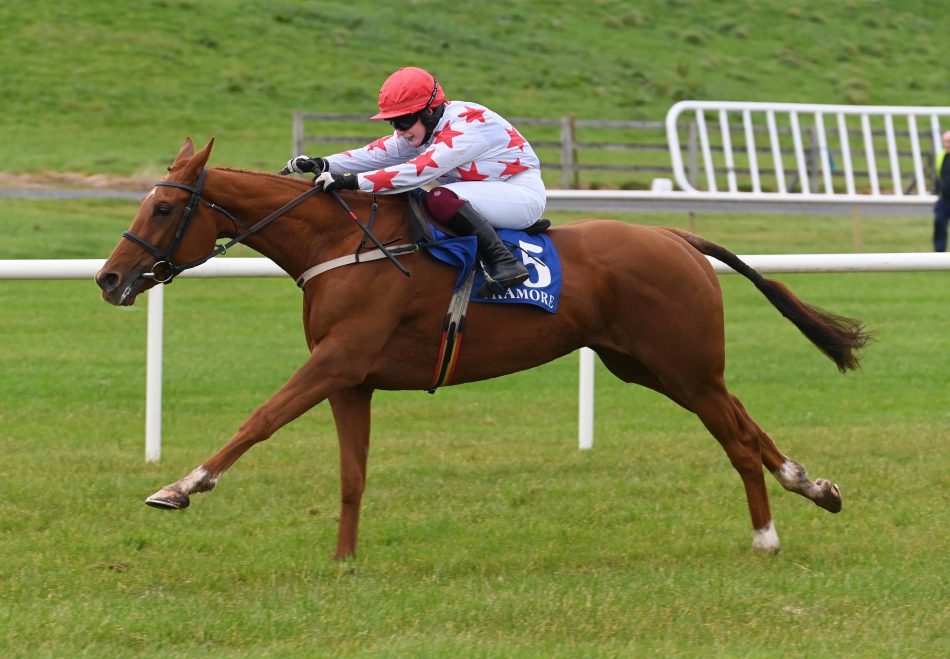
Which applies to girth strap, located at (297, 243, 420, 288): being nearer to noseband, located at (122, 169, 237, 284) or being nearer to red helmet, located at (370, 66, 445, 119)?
noseband, located at (122, 169, 237, 284)

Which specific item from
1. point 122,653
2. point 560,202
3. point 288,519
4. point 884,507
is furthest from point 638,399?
point 560,202

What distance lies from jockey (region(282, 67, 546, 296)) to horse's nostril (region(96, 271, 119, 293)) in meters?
0.84

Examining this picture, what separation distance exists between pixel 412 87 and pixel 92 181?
62.5 ft

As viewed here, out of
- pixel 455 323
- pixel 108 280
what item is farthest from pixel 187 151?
pixel 455 323

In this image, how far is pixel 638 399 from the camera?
31.6 ft

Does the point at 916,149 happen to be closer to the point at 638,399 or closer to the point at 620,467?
the point at 638,399

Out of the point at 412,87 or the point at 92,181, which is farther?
the point at 92,181

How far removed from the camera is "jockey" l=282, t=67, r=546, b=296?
5531 millimetres

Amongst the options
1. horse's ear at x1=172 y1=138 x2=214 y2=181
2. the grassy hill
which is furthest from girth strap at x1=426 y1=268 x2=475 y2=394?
the grassy hill

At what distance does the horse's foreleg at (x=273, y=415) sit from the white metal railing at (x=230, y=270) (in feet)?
5.69

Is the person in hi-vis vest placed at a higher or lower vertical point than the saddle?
lower

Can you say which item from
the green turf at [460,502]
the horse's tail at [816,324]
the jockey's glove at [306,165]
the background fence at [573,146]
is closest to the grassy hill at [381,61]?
the background fence at [573,146]

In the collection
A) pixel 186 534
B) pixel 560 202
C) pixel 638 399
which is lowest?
pixel 560 202

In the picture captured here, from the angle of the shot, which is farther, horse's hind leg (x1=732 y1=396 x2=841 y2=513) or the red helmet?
horse's hind leg (x1=732 y1=396 x2=841 y2=513)
